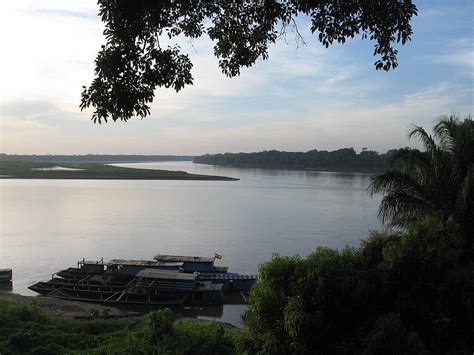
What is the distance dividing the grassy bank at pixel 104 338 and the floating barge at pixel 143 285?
831 cm

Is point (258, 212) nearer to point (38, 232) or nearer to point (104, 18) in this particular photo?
point (38, 232)

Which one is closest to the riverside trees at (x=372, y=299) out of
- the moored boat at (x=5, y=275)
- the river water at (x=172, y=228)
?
the river water at (x=172, y=228)

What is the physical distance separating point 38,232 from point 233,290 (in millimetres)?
17276

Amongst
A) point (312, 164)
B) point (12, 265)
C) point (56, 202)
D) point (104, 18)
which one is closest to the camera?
point (104, 18)

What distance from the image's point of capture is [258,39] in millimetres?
5477

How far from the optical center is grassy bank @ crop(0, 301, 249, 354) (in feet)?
21.5

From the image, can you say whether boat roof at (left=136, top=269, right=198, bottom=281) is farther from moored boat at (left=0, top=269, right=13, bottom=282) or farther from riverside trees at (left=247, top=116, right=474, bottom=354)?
riverside trees at (left=247, top=116, right=474, bottom=354)

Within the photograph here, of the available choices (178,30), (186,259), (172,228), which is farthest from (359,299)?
(172,228)

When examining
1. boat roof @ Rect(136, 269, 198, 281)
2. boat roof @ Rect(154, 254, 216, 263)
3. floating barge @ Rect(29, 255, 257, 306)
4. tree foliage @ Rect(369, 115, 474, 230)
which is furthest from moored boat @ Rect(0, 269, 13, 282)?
tree foliage @ Rect(369, 115, 474, 230)

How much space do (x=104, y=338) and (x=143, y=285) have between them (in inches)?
407

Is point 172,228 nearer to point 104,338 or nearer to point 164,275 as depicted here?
point 164,275

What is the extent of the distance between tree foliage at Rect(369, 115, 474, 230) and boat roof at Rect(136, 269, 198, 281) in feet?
34.9

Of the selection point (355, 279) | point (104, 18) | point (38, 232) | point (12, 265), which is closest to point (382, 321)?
point (355, 279)

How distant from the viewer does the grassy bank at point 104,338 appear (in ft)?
21.5
